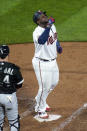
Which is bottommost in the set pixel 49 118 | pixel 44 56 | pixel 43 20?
pixel 49 118

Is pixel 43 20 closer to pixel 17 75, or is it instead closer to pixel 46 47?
pixel 46 47

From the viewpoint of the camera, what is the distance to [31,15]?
1395cm

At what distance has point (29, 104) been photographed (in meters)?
8.10

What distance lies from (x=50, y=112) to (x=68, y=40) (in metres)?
4.72

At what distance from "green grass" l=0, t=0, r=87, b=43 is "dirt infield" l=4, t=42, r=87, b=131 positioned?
73 cm

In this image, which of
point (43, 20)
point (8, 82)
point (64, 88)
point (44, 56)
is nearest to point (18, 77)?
point (8, 82)

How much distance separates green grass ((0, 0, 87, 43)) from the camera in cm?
1244

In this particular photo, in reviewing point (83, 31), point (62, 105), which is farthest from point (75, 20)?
point (62, 105)

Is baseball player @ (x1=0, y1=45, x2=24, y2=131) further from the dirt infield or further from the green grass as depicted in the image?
the green grass

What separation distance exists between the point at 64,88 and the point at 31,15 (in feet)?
18.9

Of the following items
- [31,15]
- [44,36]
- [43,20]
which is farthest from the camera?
[31,15]

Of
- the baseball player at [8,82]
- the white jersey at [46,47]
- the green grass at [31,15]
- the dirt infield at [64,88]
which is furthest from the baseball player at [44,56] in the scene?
the green grass at [31,15]

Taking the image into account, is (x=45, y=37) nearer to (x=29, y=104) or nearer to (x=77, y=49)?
(x=29, y=104)

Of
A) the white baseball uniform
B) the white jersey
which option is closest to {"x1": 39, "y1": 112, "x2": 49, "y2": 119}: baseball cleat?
the white baseball uniform
